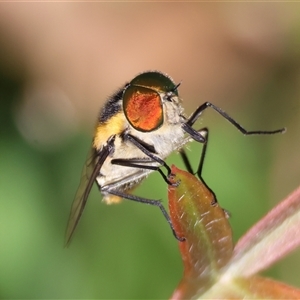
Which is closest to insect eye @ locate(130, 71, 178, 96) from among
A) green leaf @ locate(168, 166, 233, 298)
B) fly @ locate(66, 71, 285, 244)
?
fly @ locate(66, 71, 285, 244)

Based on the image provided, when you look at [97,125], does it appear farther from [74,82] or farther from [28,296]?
[74,82]

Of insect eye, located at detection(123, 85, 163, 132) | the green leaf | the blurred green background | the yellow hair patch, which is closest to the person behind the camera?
the green leaf

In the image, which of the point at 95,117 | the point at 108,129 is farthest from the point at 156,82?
the point at 95,117

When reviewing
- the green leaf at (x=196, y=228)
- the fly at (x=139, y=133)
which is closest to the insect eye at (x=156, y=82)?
the fly at (x=139, y=133)

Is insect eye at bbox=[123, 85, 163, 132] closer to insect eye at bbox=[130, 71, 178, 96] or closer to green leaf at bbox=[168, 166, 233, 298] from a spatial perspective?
insect eye at bbox=[130, 71, 178, 96]

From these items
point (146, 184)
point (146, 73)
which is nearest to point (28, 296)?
point (146, 184)

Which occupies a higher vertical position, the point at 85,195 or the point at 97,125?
the point at 97,125
